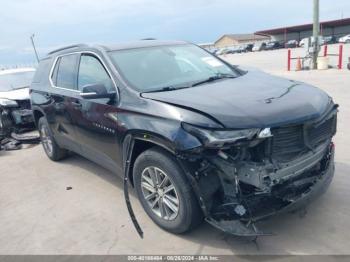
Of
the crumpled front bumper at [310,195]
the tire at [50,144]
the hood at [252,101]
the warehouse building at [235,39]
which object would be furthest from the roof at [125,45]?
the warehouse building at [235,39]

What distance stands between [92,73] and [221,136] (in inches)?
86.9

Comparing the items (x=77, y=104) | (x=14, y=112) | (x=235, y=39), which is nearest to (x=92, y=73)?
(x=77, y=104)

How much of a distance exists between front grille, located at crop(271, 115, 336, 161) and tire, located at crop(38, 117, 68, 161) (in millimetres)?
4134

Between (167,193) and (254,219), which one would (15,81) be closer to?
(167,193)

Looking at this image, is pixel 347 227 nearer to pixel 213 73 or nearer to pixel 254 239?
pixel 254 239

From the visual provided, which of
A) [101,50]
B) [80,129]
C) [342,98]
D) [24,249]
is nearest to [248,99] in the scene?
[101,50]

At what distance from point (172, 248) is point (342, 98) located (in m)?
7.16

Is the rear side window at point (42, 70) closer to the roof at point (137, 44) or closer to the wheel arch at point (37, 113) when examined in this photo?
the wheel arch at point (37, 113)

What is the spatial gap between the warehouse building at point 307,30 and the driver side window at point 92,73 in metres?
73.4

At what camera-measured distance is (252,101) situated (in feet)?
10.9

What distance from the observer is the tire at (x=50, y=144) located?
6.16 meters

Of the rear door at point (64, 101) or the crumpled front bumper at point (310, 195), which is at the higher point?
the rear door at point (64, 101)

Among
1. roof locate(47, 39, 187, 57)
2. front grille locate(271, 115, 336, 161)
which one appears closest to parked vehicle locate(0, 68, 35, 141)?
roof locate(47, 39, 187, 57)

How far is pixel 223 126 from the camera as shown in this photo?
3.03 m
